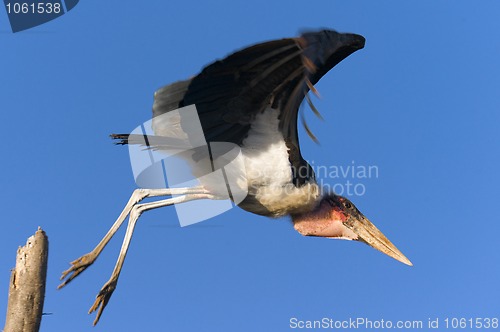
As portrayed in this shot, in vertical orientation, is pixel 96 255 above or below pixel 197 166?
below

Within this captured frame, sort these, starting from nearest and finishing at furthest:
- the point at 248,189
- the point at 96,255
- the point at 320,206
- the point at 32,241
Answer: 1. the point at 32,241
2. the point at 96,255
3. the point at 248,189
4. the point at 320,206

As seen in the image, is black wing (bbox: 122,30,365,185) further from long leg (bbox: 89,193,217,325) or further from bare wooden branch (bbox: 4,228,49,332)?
bare wooden branch (bbox: 4,228,49,332)

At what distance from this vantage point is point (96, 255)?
837cm

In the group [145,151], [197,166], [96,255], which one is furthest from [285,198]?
[96,255]

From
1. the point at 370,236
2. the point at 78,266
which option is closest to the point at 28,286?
the point at 78,266

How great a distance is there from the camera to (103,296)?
8117 millimetres

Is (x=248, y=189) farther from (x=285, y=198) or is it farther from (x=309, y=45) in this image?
(x=309, y=45)

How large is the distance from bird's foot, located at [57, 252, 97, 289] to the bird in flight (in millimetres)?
11

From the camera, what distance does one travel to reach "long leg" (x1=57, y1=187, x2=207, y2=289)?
26.6 ft

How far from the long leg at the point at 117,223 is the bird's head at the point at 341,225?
4.83 ft

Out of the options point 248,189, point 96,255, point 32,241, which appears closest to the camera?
point 32,241

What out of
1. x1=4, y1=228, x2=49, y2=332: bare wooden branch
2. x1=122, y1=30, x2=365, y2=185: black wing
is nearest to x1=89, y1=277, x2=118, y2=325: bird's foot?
x1=4, y1=228, x2=49, y2=332: bare wooden branch

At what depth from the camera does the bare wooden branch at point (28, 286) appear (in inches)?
269

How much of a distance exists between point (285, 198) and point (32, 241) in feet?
10.7
